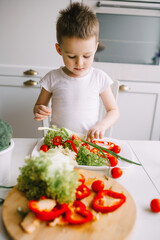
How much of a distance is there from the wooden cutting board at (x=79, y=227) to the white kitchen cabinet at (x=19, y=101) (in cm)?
139

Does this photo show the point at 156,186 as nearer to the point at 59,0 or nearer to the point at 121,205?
the point at 121,205

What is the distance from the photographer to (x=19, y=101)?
1928 mm

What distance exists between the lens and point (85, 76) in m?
1.30

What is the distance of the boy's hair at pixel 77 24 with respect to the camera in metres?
0.97

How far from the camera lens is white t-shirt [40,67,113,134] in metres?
1.28

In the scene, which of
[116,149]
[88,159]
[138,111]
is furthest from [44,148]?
[138,111]

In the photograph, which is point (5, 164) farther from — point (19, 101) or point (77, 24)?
point (19, 101)

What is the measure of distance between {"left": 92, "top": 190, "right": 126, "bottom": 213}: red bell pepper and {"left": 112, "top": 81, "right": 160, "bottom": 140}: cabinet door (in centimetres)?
139

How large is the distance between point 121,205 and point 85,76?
870mm

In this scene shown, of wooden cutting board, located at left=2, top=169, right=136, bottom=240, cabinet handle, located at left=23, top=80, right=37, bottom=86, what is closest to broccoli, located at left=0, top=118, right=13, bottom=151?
wooden cutting board, located at left=2, top=169, right=136, bottom=240

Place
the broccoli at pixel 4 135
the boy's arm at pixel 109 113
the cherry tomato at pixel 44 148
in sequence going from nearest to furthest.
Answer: the broccoli at pixel 4 135
the cherry tomato at pixel 44 148
the boy's arm at pixel 109 113

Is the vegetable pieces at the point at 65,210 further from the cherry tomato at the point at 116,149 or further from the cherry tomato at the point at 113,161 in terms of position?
the cherry tomato at the point at 116,149

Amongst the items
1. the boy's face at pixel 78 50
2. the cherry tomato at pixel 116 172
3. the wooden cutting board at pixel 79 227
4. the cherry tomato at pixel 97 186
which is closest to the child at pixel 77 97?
the boy's face at pixel 78 50

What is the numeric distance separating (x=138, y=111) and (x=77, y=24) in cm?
125
